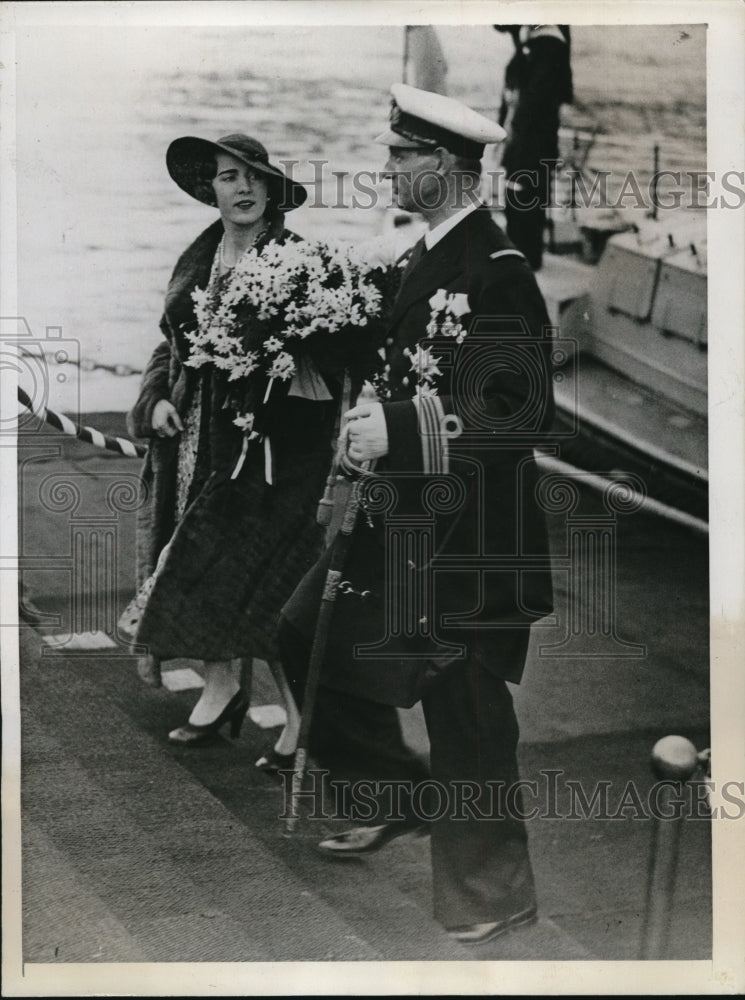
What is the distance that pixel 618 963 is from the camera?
450cm

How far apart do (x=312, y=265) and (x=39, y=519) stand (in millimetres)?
1345

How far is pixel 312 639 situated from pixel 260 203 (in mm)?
1559

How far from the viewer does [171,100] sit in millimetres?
4438

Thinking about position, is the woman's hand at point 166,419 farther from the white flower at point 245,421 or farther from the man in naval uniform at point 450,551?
the man in naval uniform at point 450,551

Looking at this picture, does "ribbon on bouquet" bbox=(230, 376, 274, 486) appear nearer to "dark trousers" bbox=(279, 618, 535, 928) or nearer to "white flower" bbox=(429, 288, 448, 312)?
"dark trousers" bbox=(279, 618, 535, 928)

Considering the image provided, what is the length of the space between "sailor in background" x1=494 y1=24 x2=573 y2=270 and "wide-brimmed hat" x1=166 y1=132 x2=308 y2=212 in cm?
75

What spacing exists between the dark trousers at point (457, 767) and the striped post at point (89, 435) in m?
0.82

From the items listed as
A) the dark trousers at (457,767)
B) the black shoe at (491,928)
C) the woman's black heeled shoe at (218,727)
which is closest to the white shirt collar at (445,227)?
the dark trousers at (457,767)

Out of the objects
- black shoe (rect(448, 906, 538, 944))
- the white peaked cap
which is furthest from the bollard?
the white peaked cap

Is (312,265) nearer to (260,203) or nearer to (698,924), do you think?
(260,203)

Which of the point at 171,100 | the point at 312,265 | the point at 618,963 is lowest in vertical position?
the point at 618,963

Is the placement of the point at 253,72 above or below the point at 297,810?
above

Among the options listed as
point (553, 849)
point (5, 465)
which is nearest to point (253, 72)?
point (5, 465)

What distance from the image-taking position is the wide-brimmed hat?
14.5 feet
